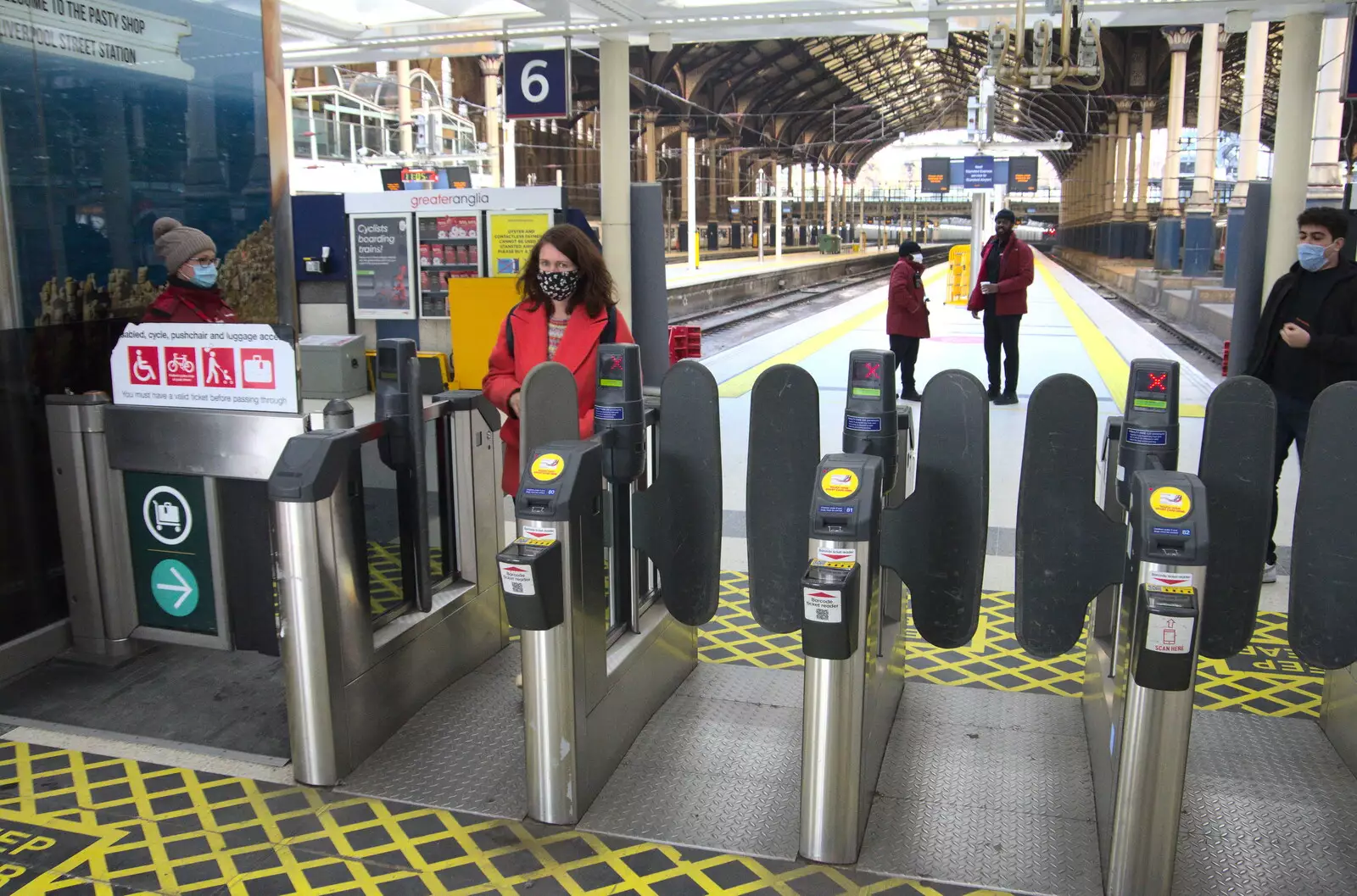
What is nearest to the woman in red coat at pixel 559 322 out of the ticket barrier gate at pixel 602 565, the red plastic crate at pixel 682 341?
the ticket barrier gate at pixel 602 565

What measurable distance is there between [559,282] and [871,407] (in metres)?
1.06

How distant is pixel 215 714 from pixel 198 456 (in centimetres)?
84

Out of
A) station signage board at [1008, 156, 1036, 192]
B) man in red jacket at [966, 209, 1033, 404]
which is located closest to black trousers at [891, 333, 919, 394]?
man in red jacket at [966, 209, 1033, 404]

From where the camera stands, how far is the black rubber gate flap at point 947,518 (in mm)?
3211

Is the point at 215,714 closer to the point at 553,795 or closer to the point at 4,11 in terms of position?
the point at 553,795

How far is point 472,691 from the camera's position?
3727 mm

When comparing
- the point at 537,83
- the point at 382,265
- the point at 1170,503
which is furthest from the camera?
the point at 537,83

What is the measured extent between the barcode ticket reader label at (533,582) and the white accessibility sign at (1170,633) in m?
1.37

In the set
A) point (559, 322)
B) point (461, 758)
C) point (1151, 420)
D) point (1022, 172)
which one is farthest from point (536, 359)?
point (1022, 172)

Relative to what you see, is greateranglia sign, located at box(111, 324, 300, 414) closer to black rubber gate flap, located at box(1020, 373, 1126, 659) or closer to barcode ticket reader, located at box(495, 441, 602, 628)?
barcode ticket reader, located at box(495, 441, 602, 628)

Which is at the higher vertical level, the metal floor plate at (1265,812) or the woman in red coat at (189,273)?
the woman in red coat at (189,273)

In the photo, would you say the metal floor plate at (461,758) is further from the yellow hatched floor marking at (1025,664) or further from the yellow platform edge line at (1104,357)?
the yellow platform edge line at (1104,357)

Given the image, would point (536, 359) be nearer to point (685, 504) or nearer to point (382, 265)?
point (685, 504)

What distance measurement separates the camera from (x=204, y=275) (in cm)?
413
